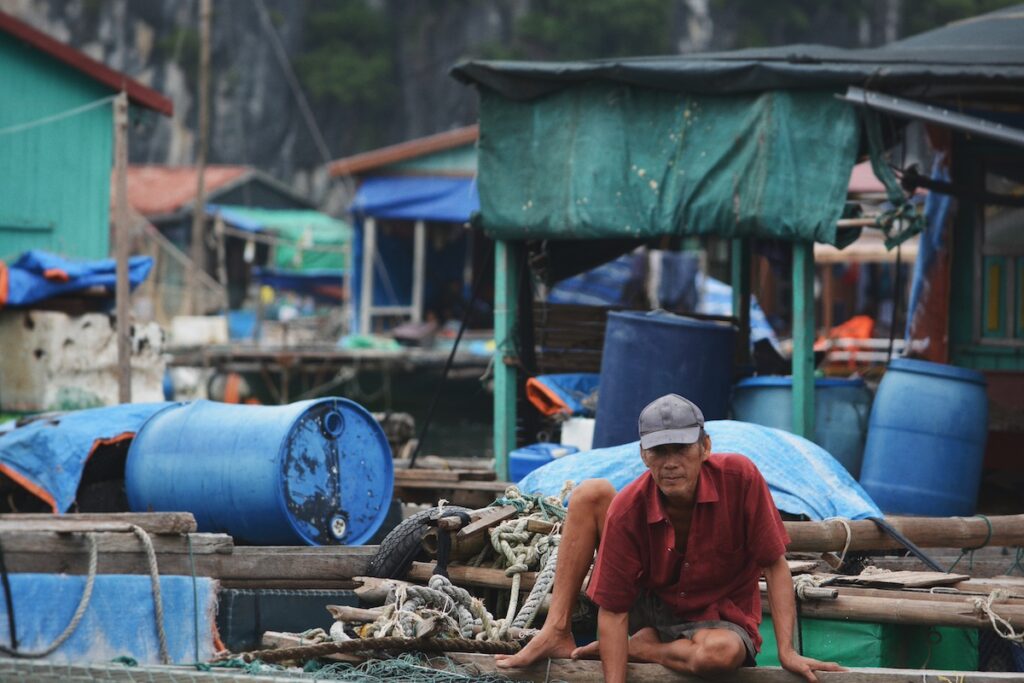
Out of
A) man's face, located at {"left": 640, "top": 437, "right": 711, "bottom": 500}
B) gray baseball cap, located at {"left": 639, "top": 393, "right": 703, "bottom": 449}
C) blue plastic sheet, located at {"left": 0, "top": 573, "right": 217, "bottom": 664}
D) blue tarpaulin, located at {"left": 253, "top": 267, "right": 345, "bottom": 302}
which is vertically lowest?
blue plastic sheet, located at {"left": 0, "top": 573, "right": 217, "bottom": 664}

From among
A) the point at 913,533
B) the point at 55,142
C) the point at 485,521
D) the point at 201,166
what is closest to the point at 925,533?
the point at 913,533

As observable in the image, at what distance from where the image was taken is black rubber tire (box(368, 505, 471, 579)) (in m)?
6.70

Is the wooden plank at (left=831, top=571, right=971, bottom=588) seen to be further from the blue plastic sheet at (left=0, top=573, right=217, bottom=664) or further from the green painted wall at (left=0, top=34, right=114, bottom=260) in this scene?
the green painted wall at (left=0, top=34, right=114, bottom=260)

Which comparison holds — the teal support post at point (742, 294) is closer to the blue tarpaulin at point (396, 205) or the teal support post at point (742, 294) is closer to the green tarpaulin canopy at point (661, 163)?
the green tarpaulin canopy at point (661, 163)

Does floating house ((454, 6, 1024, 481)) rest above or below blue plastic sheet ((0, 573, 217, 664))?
above

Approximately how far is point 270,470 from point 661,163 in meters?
4.08

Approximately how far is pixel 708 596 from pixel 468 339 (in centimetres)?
2308

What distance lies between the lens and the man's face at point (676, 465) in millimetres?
4805

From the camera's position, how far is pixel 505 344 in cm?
1100

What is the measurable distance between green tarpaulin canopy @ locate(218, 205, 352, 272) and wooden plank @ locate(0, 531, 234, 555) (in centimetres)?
2746

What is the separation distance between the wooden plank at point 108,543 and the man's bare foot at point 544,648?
2.61 metres

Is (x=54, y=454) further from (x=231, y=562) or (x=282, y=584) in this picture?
(x=282, y=584)

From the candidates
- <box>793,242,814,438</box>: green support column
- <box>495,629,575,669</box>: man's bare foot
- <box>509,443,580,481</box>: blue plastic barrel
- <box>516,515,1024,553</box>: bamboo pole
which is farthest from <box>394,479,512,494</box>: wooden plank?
<box>495,629,575,669</box>: man's bare foot

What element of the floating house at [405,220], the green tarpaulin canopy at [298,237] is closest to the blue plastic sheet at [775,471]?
the floating house at [405,220]
